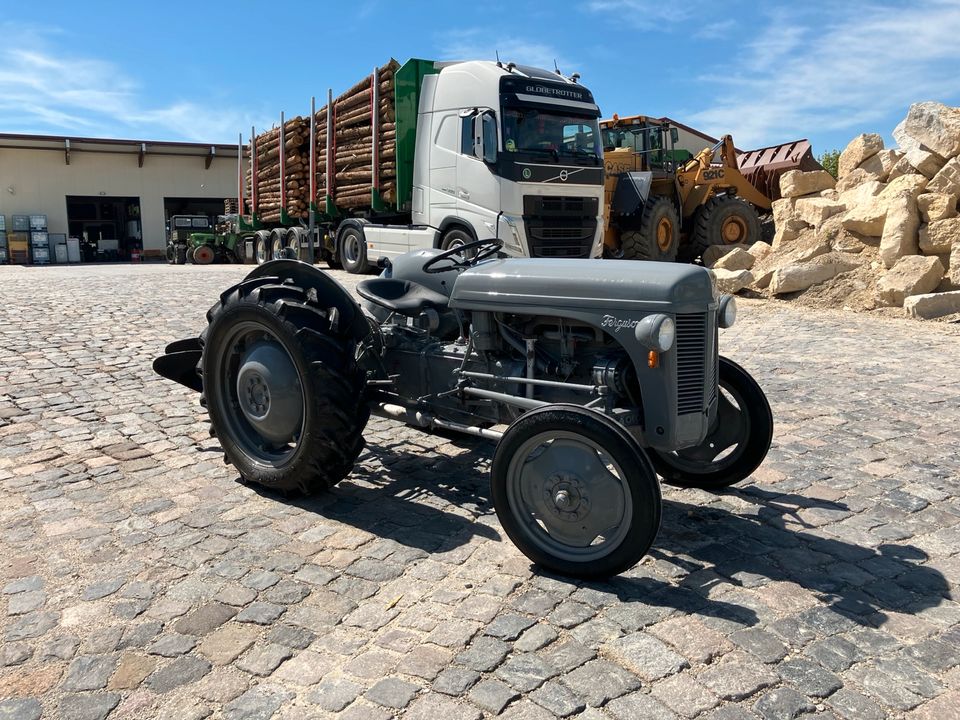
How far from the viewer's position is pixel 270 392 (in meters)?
4.43

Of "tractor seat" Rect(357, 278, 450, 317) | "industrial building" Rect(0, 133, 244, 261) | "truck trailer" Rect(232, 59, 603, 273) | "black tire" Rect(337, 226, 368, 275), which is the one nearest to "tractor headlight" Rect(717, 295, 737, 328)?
"tractor seat" Rect(357, 278, 450, 317)

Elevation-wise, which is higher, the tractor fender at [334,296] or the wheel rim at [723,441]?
the tractor fender at [334,296]

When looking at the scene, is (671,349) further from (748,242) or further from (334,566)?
(748,242)

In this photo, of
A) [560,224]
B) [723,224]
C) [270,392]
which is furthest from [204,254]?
[270,392]

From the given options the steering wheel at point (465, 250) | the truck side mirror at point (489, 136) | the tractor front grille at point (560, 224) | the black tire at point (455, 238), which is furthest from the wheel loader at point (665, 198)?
the steering wheel at point (465, 250)

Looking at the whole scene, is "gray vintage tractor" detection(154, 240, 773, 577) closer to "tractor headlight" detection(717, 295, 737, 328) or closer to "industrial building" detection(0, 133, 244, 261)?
"tractor headlight" detection(717, 295, 737, 328)

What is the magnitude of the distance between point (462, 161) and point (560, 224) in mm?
1828

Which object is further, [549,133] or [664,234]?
[664,234]

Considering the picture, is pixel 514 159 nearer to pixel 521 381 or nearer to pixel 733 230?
pixel 733 230

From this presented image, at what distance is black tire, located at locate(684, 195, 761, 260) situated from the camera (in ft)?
54.5

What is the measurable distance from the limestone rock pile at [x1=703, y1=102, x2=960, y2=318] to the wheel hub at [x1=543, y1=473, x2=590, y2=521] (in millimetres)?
9315

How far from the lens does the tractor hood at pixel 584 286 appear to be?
3.48 metres

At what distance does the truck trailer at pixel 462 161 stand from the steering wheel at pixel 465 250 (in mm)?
7122

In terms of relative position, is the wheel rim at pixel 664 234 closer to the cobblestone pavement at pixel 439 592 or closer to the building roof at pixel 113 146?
the cobblestone pavement at pixel 439 592
